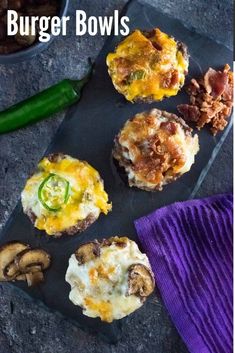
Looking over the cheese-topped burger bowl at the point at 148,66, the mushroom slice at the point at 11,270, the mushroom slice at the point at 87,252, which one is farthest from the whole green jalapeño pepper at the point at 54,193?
the cheese-topped burger bowl at the point at 148,66

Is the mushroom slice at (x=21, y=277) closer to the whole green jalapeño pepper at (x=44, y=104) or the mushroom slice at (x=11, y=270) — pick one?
the mushroom slice at (x=11, y=270)

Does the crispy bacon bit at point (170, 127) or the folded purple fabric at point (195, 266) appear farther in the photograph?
the folded purple fabric at point (195, 266)

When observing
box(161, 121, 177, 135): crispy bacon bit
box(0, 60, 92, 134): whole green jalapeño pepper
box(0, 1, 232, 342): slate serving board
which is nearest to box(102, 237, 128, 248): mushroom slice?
box(0, 1, 232, 342): slate serving board

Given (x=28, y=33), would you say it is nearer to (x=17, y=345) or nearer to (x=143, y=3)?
(x=143, y=3)

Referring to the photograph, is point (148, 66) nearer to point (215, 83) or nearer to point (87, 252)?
point (215, 83)

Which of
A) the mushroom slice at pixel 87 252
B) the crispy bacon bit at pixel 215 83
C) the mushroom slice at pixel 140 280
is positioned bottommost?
the mushroom slice at pixel 140 280

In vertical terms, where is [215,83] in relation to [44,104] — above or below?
above

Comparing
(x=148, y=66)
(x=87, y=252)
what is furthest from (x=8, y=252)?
(x=148, y=66)
